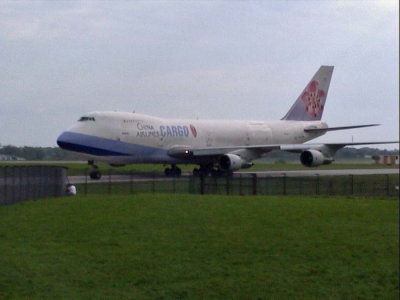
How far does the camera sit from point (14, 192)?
16.6m

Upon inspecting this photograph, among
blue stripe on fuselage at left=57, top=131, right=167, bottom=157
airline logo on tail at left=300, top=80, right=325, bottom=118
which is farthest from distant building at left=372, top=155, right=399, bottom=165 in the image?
airline logo on tail at left=300, top=80, right=325, bottom=118

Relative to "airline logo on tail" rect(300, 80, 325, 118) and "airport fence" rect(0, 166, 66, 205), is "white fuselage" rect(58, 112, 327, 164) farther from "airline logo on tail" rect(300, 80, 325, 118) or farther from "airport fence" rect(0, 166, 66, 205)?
"airport fence" rect(0, 166, 66, 205)

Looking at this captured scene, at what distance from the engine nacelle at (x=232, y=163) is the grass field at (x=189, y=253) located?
2263cm

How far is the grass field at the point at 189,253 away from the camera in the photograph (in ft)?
43.6

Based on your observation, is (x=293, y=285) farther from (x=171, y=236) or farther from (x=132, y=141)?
(x=132, y=141)

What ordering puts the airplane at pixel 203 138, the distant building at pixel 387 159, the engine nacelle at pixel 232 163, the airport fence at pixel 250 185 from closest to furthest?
the distant building at pixel 387 159
the airport fence at pixel 250 185
the airplane at pixel 203 138
the engine nacelle at pixel 232 163

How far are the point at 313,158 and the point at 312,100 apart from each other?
65.6 ft

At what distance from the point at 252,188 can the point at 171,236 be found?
14941mm

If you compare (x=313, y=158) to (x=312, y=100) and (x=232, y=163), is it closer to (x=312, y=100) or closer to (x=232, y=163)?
(x=232, y=163)

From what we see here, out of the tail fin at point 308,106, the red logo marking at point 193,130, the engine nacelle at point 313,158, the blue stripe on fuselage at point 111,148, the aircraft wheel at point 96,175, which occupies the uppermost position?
the tail fin at point 308,106

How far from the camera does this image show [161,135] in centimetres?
4609

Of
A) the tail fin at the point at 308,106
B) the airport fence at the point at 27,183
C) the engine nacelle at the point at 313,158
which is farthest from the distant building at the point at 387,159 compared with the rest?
the tail fin at the point at 308,106

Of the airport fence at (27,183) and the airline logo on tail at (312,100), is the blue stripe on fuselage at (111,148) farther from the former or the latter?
the airport fence at (27,183)

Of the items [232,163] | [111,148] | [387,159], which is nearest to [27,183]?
[387,159]
